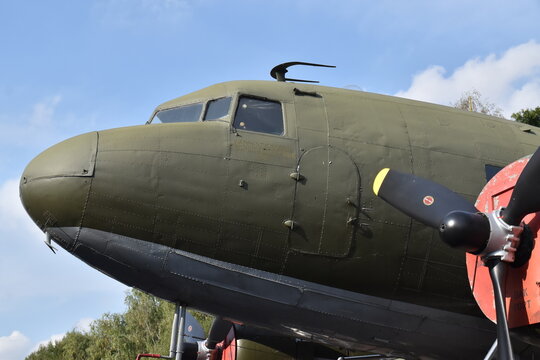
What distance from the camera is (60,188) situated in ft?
24.3

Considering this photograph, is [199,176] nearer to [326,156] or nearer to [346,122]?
[326,156]

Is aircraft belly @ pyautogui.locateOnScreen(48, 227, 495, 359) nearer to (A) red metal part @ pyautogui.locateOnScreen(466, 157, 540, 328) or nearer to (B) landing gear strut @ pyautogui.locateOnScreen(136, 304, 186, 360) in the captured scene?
(B) landing gear strut @ pyautogui.locateOnScreen(136, 304, 186, 360)

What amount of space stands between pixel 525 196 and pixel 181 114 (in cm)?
472

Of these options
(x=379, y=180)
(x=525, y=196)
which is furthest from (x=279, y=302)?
(x=525, y=196)

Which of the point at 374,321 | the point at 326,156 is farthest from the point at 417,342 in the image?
the point at 326,156

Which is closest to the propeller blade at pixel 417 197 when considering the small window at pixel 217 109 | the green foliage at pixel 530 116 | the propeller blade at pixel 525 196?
the propeller blade at pixel 525 196

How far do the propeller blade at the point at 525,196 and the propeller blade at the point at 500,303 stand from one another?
47 centimetres

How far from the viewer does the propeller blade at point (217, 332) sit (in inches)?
486

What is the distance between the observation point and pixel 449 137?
28.8ft

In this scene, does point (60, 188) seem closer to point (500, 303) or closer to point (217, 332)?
point (500, 303)

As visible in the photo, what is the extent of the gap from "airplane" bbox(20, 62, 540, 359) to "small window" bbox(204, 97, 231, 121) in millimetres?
32

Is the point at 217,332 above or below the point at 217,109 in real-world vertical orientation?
below

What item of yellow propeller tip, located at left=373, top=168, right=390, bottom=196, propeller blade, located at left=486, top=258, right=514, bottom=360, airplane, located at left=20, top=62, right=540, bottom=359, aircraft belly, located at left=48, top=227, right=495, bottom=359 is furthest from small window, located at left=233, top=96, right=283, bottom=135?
propeller blade, located at left=486, top=258, right=514, bottom=360

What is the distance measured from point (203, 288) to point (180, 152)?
1.69m
